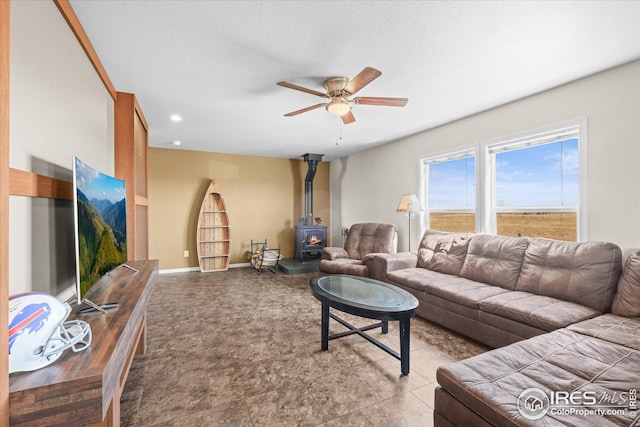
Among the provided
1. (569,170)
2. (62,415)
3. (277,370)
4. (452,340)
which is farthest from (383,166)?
(62,415)

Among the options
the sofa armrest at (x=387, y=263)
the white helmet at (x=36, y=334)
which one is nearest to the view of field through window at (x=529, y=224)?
the sofa armrest at (x=387, y=263)

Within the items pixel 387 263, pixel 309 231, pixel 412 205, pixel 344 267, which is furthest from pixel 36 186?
pixel 309 231

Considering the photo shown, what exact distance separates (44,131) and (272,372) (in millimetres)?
2036

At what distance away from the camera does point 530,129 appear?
307 centimetres

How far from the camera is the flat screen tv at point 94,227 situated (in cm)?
127

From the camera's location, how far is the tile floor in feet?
5.49

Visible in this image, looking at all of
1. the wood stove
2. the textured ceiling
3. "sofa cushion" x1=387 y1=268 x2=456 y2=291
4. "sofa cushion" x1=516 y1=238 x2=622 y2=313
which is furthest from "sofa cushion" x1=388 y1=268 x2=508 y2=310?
the wood stove

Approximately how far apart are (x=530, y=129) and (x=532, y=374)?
2.71 meters

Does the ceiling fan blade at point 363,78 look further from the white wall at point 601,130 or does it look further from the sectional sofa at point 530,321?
the white wall at point 601,130

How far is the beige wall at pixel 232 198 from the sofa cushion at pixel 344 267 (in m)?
2.24

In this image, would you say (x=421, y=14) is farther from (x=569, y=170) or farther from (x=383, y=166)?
(x=383, y=166)

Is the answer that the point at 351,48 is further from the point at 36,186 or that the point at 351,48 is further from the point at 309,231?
the point at 309,231

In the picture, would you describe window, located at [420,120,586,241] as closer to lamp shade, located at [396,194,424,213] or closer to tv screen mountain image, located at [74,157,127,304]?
lamp shade, located at [396,194,424,213]

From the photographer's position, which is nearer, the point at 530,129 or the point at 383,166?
the point at 530,129
